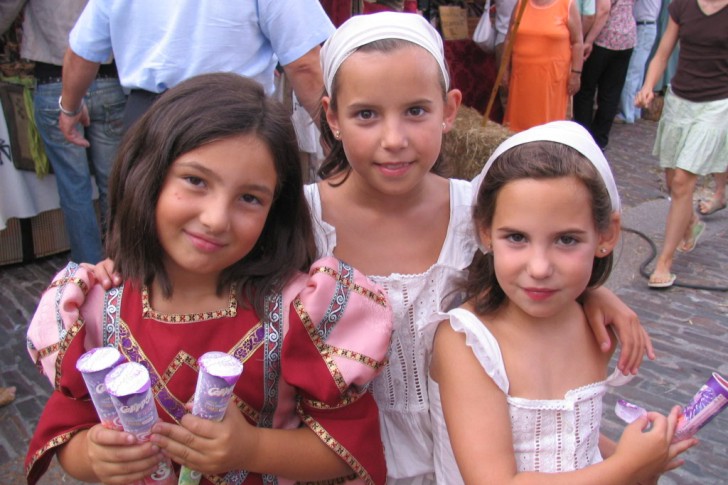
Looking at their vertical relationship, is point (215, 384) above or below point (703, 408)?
above

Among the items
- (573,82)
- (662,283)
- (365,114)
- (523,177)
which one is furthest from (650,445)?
(573,82)

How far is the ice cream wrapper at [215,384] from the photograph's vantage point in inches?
49.6

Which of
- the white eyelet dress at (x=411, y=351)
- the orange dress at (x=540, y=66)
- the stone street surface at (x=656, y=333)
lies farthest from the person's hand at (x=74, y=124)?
the orange dress at (x=540, y=66)

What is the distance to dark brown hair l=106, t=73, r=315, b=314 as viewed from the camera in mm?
1516

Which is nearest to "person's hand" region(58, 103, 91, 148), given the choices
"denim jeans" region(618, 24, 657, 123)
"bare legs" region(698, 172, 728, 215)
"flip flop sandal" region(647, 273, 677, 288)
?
"flip flop sandal" region(647, 273, 677, 288)

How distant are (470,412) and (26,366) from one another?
2.82m

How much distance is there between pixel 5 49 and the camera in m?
4.06

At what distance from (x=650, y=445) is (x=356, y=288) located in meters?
0.73

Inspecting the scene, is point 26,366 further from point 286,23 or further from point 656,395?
point 656,395

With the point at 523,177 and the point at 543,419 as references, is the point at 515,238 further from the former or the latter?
the point at 543,419

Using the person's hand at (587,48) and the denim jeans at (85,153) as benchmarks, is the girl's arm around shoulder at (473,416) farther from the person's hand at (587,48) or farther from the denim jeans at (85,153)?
the person's hand at (587,48)

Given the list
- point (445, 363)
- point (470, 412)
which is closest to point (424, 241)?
point (445, 363)

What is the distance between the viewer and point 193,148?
1489 mm

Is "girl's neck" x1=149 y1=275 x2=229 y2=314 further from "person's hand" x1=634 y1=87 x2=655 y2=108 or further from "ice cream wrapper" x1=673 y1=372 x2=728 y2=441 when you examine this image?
"person's hand" x1=634 y1=87 x2=655 y2=108
